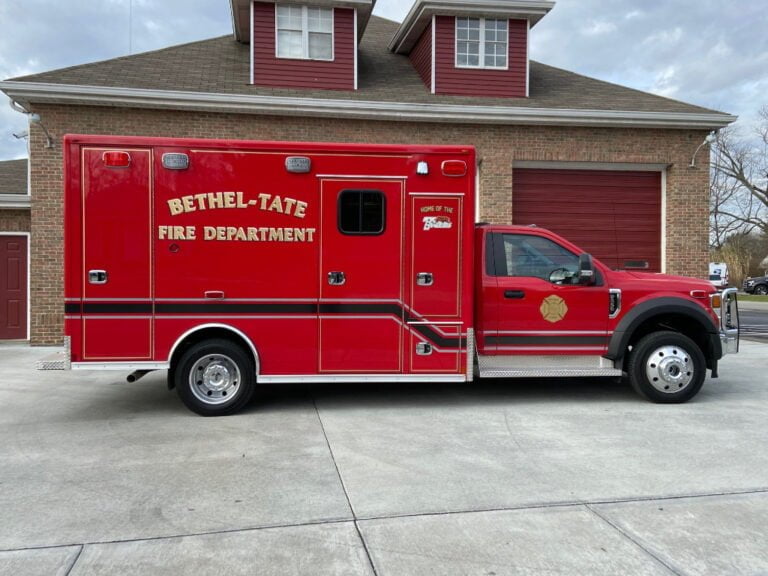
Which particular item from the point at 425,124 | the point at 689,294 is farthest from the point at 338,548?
the point at 425,124

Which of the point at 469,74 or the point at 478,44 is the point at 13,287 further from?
the point at 478,44

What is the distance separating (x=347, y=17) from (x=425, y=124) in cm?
303

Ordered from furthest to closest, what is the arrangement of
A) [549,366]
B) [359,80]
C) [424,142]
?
1. [359,80]
2. [424,142]
3. [549,366]

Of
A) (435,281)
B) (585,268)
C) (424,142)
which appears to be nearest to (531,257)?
(585,268)

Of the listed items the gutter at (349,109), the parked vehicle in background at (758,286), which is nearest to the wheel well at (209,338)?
the gutter at (349,109)

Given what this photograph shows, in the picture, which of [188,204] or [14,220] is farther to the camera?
[14,220]

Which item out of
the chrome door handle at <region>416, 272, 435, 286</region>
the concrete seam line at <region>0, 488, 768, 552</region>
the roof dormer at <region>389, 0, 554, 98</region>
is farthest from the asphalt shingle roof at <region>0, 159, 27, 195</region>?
the concrete seam line at <region>0, 488, 768, 552</region>

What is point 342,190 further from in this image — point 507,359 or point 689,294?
point 689,294

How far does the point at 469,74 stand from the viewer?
12820 mm

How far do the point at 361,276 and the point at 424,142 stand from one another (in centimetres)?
633

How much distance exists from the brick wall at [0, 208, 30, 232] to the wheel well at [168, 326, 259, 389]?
8.18m

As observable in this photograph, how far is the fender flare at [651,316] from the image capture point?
658cm

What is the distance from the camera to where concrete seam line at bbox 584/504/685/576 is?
10.1ft

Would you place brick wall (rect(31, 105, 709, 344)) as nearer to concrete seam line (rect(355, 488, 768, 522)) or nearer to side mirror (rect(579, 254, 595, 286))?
side mirror (rect(579, 254, 595, 286))
